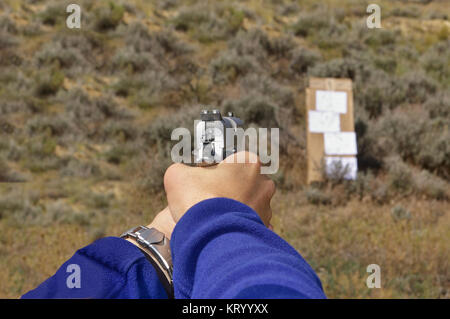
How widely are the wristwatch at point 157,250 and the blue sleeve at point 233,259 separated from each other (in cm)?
23

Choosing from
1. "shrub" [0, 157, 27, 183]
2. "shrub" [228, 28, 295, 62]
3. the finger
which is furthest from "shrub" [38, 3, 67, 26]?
the finger

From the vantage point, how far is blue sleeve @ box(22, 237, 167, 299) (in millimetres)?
1121

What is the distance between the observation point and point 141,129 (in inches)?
298

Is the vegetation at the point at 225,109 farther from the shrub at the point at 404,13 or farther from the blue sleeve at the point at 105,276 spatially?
the blue sleeve at the point at 105,276

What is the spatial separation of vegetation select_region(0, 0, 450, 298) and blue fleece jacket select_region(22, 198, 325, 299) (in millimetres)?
3186

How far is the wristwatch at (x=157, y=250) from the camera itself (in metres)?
1.21

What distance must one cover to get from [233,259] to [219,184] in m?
0.43

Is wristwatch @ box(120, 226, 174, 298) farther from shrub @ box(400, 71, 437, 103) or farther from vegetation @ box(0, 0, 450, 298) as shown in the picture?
shrub @ box(400, 71, 437, 103)

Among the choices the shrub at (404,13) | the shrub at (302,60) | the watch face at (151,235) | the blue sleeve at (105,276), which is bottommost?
the blue sleeve at (105,276)

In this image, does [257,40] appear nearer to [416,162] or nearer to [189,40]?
[189,40]

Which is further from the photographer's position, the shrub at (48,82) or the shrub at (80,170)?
the shrub at (48,82)

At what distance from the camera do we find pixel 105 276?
1.15 meters

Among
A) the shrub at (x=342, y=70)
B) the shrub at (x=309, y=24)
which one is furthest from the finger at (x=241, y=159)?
the shrub at (x=309, y=24)

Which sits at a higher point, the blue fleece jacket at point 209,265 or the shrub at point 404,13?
the shrub at point 404,13
